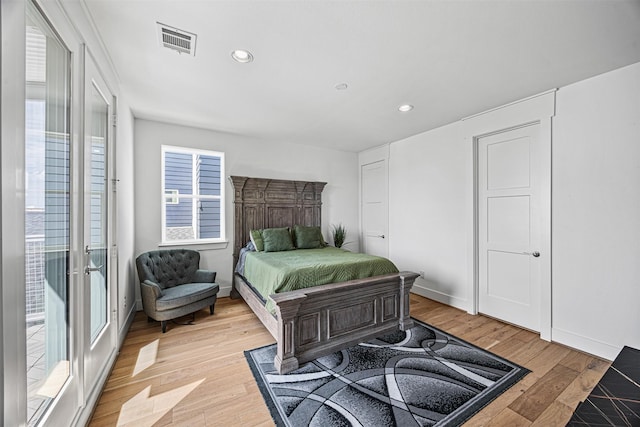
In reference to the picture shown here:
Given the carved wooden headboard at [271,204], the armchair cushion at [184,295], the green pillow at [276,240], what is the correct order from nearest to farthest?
the armchair cushion at [184,295] < the green pillow at [276,240] < the carved wooden headboard at [271,204]

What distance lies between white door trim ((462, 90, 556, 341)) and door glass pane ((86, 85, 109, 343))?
12.8 feet

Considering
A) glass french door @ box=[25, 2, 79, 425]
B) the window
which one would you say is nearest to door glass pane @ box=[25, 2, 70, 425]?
glass french door @ box=[25, 2, 79, 425]

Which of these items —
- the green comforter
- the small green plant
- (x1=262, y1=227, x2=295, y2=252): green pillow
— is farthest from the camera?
the small green plant

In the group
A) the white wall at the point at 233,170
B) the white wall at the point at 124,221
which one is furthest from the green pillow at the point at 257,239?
the white wall at the point at 124,221

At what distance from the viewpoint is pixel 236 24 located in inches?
68.3

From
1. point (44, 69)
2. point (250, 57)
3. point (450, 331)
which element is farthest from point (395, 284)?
point (44, 69)

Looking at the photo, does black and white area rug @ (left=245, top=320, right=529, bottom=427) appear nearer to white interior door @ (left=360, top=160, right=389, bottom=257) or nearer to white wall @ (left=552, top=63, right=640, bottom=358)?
white wall @ (left=552, top=63, right=640, bottom=358)

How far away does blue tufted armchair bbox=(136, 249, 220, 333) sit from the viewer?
2814mm

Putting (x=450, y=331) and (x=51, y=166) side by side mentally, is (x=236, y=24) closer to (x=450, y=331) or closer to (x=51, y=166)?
(x=51, y=166)

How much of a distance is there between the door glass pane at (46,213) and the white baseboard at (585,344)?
3.96 metres

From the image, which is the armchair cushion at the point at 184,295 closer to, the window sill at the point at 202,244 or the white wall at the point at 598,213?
the window sill at the point at 202,244

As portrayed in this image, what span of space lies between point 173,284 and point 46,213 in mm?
2313

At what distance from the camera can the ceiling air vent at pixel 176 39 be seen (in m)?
1.79

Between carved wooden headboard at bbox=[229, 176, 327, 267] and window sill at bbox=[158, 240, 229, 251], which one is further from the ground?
carved wooden headboard at bbox=[229, 176, 327, 267]
